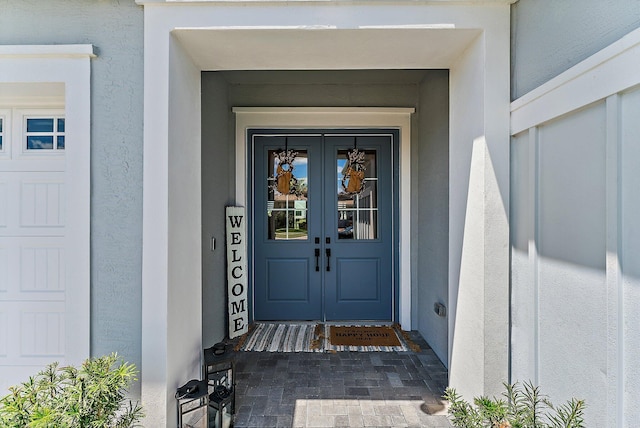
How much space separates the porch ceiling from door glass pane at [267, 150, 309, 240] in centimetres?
174

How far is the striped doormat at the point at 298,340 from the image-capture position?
10.4 ft

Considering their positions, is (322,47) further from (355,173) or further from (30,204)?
(30,204)

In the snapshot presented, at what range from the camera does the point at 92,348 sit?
1874 mm

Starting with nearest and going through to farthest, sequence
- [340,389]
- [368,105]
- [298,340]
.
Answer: [340,389], [298,340], [368,105]

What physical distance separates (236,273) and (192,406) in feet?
5.87

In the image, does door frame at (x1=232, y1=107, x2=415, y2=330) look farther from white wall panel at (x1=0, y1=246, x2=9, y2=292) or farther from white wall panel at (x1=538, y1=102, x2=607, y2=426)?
white wall panel at (x1=538, y1=102, x2=607, y2=426)

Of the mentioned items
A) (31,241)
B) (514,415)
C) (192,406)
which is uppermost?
(31,241)

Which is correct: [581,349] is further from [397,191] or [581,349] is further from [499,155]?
[397,191]

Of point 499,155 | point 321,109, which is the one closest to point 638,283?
point 499,155

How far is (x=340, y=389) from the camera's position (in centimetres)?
246

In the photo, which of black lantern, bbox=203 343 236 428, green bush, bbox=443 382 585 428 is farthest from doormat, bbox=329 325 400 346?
green bush, bbox=443 382 585 428

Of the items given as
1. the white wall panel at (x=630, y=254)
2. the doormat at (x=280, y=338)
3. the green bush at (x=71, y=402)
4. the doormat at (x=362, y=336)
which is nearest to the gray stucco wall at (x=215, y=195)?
the doormat at (x=280, y=338)

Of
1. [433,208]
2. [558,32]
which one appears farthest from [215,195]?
[558,32]

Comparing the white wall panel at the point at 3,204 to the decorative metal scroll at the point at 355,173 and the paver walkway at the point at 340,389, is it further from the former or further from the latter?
the decorative metal scroll at the point at 355,173
